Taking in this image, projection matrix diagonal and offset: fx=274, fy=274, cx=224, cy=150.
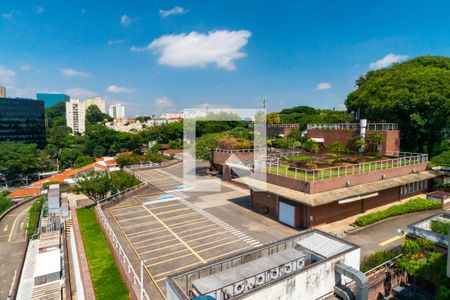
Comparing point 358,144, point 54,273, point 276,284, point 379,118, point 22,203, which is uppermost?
point 379,118

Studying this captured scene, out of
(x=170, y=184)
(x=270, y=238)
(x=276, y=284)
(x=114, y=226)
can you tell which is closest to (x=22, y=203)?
(x=170, y=184)

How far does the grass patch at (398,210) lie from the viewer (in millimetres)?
17938

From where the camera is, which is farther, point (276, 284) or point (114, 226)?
point (114, 226)

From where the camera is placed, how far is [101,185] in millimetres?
23969

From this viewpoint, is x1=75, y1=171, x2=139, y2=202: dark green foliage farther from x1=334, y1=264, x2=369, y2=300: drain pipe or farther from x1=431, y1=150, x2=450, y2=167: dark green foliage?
x1=431, y1=150, x2=450, y2=167: dark green foliage

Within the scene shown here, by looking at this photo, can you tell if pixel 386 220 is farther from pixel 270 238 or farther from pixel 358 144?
pixel 358 144

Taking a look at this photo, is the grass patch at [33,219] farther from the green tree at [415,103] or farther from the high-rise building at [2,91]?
the high-rise building at [2,91]

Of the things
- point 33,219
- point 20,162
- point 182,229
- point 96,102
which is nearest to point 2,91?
point 96,102

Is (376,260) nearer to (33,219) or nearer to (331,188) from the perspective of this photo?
(331,188)

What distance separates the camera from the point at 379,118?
106 feet

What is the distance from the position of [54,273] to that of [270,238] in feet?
38.8

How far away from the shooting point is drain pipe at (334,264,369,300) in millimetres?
8875

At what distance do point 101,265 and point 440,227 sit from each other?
16227 mm

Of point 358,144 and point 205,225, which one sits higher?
point 358,144
